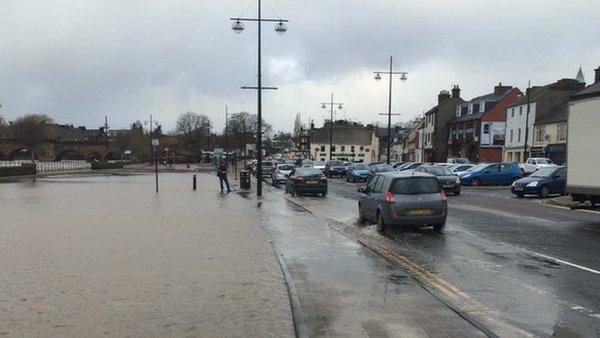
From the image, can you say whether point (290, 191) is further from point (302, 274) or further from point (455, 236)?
point (302, 274)

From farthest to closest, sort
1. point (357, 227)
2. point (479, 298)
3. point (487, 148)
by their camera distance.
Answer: point (487, 148) → point (357, 227) → point (479, 298)

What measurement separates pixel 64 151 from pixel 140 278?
119461 millimetres

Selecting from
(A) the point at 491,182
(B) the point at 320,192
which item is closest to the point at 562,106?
(A) the point at 491,182

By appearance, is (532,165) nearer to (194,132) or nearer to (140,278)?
(140,278)

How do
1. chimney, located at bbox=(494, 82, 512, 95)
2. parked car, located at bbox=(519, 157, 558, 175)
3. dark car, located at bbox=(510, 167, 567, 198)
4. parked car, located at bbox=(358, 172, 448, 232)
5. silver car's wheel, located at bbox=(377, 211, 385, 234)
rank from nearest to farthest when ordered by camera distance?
parked car, located at bbox=(358, 172, 448, 232), silver car's wheel, located at bbox=(377, 211, 385, 234), dark car, located at bbox=(510, 167, 567, 198), parked car, located at bbox=(519, 157, 558, 175), chimney, located at bbox=(494, 82, 512, 95)

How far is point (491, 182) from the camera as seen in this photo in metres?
36.0

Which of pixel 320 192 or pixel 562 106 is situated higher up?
pixel 562 106

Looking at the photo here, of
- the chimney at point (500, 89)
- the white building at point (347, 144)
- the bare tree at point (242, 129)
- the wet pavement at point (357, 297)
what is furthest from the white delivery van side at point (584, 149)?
the white building at point (347, 144)

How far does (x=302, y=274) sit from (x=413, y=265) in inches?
81.3

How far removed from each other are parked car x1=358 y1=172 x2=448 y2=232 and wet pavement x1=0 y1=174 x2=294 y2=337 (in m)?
3.11

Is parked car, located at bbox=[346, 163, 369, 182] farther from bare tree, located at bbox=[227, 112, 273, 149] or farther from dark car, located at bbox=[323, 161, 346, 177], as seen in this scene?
bare tree, located at bbox=[227, 112, 273, 149]

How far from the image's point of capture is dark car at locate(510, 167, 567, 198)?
86.1 feet

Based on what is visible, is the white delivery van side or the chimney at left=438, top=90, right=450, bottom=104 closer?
the white delivery van side

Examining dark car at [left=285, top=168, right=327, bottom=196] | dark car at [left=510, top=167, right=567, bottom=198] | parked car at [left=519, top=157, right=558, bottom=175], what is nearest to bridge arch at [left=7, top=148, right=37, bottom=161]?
parked car at [left=519, top=157, right=558, bottom=175]
